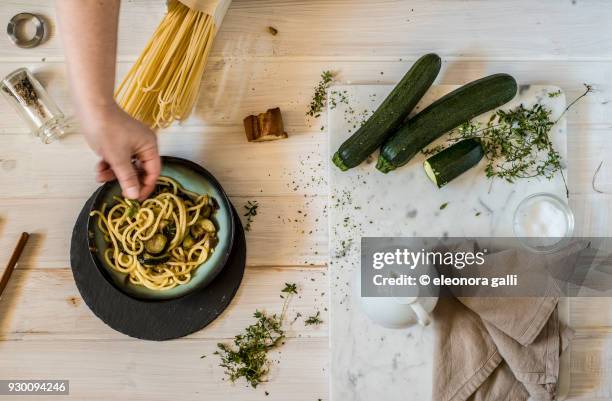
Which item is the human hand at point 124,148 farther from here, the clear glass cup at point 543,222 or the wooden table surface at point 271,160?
the clear glass cup at point 543,222

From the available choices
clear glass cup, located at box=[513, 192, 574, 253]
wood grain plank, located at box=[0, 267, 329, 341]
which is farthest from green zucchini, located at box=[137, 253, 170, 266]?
clear glass cup, located at box=[513, 192, 574, 253]

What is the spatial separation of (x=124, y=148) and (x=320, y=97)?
67 cm

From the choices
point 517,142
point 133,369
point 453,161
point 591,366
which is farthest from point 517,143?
point 133,369

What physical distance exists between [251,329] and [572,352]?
3.02 ft

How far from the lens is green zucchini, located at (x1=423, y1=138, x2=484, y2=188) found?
1.59 m

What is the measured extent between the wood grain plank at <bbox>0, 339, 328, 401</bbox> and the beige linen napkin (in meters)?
0.48

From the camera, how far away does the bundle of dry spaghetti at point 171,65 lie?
155 centimetres

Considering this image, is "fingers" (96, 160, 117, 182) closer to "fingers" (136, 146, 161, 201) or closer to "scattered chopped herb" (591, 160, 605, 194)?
"fingers" (136, 146, 161, 201)

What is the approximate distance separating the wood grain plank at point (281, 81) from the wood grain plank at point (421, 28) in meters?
0.03

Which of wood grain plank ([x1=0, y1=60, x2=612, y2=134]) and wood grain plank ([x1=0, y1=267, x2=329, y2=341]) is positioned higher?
wood grain plank ([x1=0, y1=60, x2=612, y2=134])

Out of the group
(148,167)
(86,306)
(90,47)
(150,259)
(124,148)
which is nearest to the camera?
(90,47)

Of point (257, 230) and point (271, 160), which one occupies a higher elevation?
point (271, 160)

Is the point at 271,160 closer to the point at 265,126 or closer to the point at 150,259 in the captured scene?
the point at 265,126

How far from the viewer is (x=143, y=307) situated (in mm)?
1610
